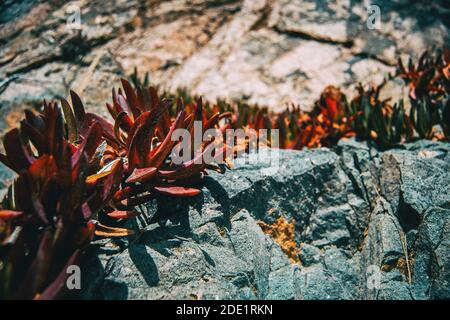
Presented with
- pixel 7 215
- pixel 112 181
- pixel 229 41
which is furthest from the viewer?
pixel 229 41

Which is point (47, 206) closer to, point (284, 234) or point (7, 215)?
point (7, 215)

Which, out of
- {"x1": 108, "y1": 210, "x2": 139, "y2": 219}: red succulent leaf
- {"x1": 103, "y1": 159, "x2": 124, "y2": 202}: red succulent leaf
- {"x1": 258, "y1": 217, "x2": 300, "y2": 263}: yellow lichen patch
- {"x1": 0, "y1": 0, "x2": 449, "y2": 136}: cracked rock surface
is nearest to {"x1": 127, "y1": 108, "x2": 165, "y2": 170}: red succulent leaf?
{"x1": 103, "y1": 159, "x2": 124, "y2": 202}: red succulent leaf

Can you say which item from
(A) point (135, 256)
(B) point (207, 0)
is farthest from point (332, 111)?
Answer: (B) point (207, 0)

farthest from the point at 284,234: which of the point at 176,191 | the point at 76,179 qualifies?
the point at 76,179

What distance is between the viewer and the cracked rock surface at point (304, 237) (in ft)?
6.74

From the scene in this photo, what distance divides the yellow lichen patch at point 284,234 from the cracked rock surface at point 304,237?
0.05 m

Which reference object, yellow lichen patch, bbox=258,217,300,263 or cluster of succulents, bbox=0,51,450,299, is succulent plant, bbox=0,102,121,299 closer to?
cluster of succulents, bbox=0,51,450,299

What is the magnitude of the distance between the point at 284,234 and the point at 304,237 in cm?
24

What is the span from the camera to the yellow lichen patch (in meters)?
2.71

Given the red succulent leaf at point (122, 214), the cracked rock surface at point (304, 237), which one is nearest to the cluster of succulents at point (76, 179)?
the red succulent leaf at point (122, 214)

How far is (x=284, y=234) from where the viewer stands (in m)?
2.78

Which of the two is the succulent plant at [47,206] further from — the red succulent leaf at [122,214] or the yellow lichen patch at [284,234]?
the yellow lichen patch at [284,234]

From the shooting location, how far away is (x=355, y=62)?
578 cm
